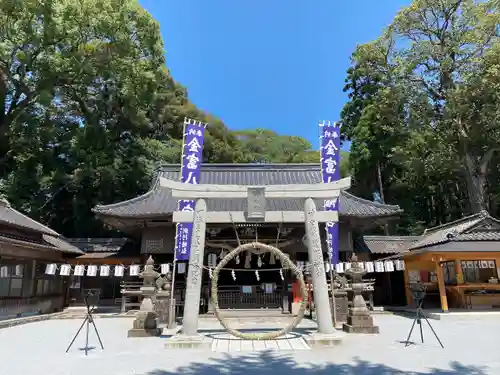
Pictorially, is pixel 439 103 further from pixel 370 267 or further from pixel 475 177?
pixel 370 267

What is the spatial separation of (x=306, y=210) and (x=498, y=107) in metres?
17.6

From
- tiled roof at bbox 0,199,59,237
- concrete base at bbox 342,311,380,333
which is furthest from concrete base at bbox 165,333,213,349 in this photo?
tiled roof at bbox 0,199,59,237

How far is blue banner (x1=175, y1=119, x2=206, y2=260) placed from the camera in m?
14.7

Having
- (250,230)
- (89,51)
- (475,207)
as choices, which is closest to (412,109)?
(475,207)

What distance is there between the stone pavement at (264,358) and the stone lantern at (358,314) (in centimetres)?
46

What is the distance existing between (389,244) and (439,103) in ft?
37.1

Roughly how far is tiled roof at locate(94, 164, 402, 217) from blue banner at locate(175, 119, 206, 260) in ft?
3.54

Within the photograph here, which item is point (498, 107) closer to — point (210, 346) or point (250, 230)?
point (250, 230)

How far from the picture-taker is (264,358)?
278 inches

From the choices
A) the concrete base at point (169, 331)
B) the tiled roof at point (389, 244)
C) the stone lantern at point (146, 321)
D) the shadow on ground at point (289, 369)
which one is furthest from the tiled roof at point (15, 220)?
the tiled roof at point (389, 244)

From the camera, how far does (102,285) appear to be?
1972 cm

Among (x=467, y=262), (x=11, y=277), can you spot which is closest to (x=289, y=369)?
(x=11, y=277)

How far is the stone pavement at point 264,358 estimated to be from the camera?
601 cm

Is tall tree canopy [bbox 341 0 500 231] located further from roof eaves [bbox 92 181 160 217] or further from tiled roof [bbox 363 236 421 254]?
roof eaves [bbox 92 181 160 217]
